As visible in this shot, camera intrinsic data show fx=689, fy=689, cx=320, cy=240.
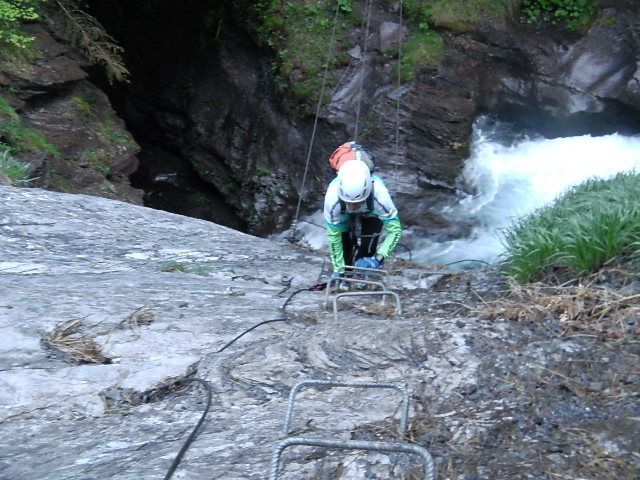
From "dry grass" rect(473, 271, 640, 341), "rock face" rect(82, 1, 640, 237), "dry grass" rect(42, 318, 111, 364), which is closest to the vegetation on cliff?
"rock face" rect(82, 1, 640, 237)

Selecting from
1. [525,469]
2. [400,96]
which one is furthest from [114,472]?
[400,96]

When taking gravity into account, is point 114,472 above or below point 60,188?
below

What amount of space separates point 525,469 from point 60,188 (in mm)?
7899

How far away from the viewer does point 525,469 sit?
2.50m

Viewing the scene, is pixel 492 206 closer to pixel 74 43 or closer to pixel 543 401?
pixel 74 43

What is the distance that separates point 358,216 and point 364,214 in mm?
57

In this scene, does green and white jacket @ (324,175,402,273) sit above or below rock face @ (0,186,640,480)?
above

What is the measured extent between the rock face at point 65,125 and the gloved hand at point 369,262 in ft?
15.9

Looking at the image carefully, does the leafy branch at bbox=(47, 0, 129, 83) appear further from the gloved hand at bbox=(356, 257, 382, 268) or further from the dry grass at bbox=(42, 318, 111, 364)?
the dry grass at bbox=(42, 318, 111, 364)

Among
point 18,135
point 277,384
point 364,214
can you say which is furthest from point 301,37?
point 277,384

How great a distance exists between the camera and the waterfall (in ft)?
36.7

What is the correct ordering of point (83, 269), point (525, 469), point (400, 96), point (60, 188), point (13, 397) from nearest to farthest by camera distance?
point (525, 469) < point (13, 397) < point (83, 269) < point (60, 188) < point (400, 96)

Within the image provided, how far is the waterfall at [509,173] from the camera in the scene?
11188mm

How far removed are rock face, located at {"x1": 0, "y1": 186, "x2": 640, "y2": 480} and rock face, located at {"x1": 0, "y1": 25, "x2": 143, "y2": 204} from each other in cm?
460
